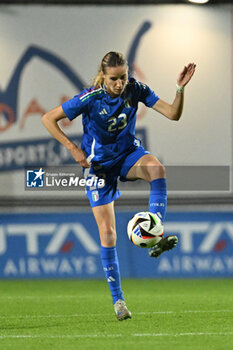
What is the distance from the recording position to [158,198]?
6.35m

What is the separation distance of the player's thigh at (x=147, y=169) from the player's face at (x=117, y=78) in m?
0.55

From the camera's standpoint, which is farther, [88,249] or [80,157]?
[88,249]

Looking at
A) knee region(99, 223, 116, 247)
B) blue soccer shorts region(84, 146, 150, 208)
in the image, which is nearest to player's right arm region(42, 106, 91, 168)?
blue soccer shorts region(84, 146, 150, 208)

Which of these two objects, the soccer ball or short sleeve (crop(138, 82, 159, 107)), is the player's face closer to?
short sleeve (crop(138, 82, 159, 107))

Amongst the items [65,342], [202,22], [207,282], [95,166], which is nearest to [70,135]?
[202,22]

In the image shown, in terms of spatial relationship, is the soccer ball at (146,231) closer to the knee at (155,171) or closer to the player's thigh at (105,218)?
the knee at (155,171)

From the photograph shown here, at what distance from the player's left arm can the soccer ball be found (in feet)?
3.16

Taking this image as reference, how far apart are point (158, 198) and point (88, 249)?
6206 mm

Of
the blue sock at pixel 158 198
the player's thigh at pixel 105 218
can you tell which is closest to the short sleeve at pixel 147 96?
the blue sock at pixel 158 198

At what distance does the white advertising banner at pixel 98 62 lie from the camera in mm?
14172

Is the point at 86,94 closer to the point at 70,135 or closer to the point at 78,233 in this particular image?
the point at 78,233

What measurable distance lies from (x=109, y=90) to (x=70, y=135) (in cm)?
769

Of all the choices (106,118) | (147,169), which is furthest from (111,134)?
(147,169)

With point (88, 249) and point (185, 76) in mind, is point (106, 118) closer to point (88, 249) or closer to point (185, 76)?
point (185, 76)
